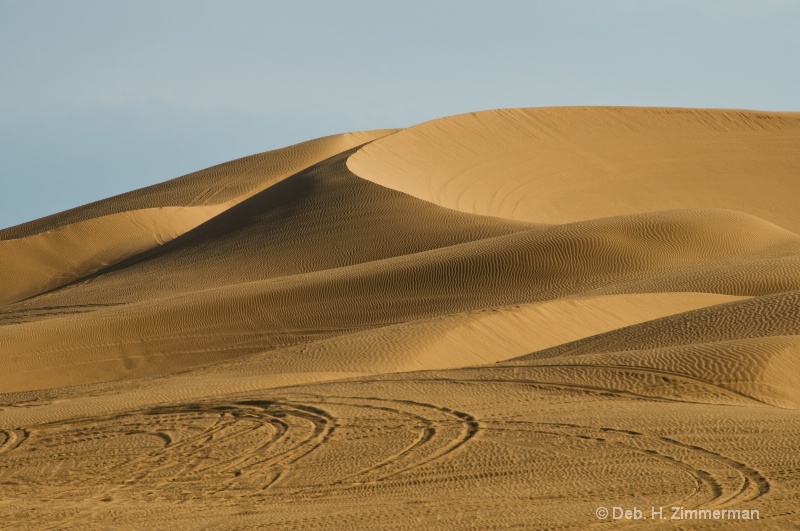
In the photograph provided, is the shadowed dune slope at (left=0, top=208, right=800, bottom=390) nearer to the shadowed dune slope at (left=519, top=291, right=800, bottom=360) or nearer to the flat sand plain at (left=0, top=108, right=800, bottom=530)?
the flat sand plain at (left=0, top=108, right=800, bottom=530)

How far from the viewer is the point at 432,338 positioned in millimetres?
17703

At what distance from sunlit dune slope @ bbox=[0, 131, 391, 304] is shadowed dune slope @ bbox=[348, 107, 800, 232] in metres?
8.15

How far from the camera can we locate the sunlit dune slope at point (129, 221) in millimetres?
37969

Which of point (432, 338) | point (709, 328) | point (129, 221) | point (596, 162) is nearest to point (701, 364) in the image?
point (709, 328)

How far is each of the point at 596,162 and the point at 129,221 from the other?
700 inches

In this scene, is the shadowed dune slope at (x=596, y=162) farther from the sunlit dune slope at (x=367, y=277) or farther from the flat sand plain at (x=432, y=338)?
the sunlit dune slope at (x=367, y=277)

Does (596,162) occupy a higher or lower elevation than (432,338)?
higher

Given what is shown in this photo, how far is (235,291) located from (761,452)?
638 inches

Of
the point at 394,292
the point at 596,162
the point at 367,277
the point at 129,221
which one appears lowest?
the point at 394,292

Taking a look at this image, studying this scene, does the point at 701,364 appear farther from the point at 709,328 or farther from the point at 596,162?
the point at 596,162

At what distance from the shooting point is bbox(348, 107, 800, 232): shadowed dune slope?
122 feet

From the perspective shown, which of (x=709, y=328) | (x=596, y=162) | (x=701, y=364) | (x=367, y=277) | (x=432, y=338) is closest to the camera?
(x=701, y=364)

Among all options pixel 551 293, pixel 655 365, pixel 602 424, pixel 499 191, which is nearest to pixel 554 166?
pixel 499 191

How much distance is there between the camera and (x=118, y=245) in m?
39.1
